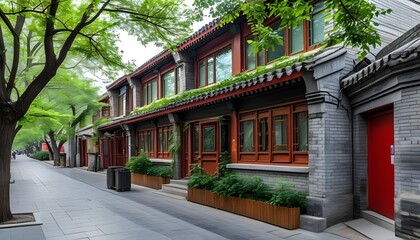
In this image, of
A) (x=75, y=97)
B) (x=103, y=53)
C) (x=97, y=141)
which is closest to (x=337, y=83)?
(x=103, y=53)

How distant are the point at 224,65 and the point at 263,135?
4.27 metres

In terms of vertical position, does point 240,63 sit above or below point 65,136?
above

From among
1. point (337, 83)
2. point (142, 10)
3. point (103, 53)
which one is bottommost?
point (337, 83)

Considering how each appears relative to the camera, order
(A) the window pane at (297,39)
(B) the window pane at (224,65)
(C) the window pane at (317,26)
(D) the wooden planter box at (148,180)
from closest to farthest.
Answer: (C) the window pane at (317,26)
(A) the window pane at (297,39)
(B) the window pane at (224,65)
(D) the wooden planter box at (148,180)

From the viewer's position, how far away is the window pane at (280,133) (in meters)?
9.06

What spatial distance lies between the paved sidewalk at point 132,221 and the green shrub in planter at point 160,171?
2122mm

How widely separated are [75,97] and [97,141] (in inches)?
162

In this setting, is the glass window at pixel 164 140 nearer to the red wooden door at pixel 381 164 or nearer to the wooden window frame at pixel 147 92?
the wooden window frame at pixel 147 92

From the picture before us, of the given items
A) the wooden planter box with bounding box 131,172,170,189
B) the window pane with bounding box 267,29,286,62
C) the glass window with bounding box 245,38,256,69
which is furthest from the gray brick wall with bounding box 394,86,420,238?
the wooden planter box with bounding box 131,172,170,189

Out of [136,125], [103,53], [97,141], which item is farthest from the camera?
[97,141]

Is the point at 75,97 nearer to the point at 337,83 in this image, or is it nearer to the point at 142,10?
the point at 142,10

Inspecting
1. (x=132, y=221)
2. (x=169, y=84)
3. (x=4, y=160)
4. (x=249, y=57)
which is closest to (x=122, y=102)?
(x=169, y=84)

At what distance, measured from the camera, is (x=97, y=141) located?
2648cm

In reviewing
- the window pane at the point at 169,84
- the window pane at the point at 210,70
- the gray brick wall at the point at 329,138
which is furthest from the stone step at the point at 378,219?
the window pane at the point at 169,84
